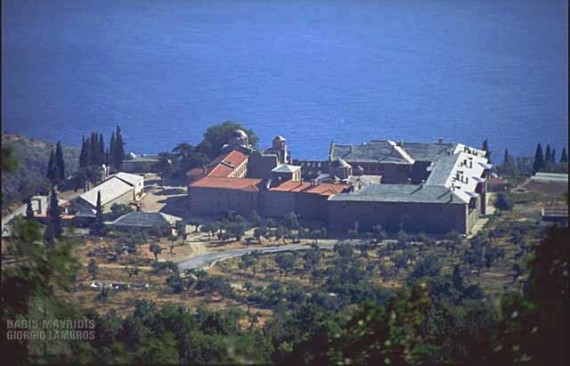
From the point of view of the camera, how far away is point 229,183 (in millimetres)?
15023

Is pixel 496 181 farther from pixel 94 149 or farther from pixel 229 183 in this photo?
pixel 94 149

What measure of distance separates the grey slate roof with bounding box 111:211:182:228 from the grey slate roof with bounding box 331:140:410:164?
291 centimetres

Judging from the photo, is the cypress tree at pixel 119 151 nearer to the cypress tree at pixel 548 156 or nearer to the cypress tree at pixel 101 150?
the cypress tree at pixel 101 150

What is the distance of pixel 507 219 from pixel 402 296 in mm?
Answer: 10808

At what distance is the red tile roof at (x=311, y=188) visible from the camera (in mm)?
14555

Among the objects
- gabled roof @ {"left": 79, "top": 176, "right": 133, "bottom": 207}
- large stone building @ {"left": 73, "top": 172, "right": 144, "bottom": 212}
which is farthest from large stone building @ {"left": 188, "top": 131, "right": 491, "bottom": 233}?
gabled roof @ {"left": 79, "top": 176, "right": 133, "bottom": 207}

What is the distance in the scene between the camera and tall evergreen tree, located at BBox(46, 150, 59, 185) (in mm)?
15367

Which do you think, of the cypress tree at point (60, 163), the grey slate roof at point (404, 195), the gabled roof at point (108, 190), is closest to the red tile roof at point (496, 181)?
the grey slate roof at point (404, 195)

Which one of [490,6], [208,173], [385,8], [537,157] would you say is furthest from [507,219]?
[385,8]

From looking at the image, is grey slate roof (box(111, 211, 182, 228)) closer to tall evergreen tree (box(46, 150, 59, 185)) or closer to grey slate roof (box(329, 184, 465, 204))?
tall evergreen tree (box(46, 150, 59, 185))

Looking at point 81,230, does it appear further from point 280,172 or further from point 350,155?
point 350,155

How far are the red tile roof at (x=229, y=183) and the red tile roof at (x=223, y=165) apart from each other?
1.12 ft

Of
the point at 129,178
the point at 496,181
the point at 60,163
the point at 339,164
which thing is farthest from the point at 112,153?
the point at 496,181

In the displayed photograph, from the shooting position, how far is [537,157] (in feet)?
52.8
